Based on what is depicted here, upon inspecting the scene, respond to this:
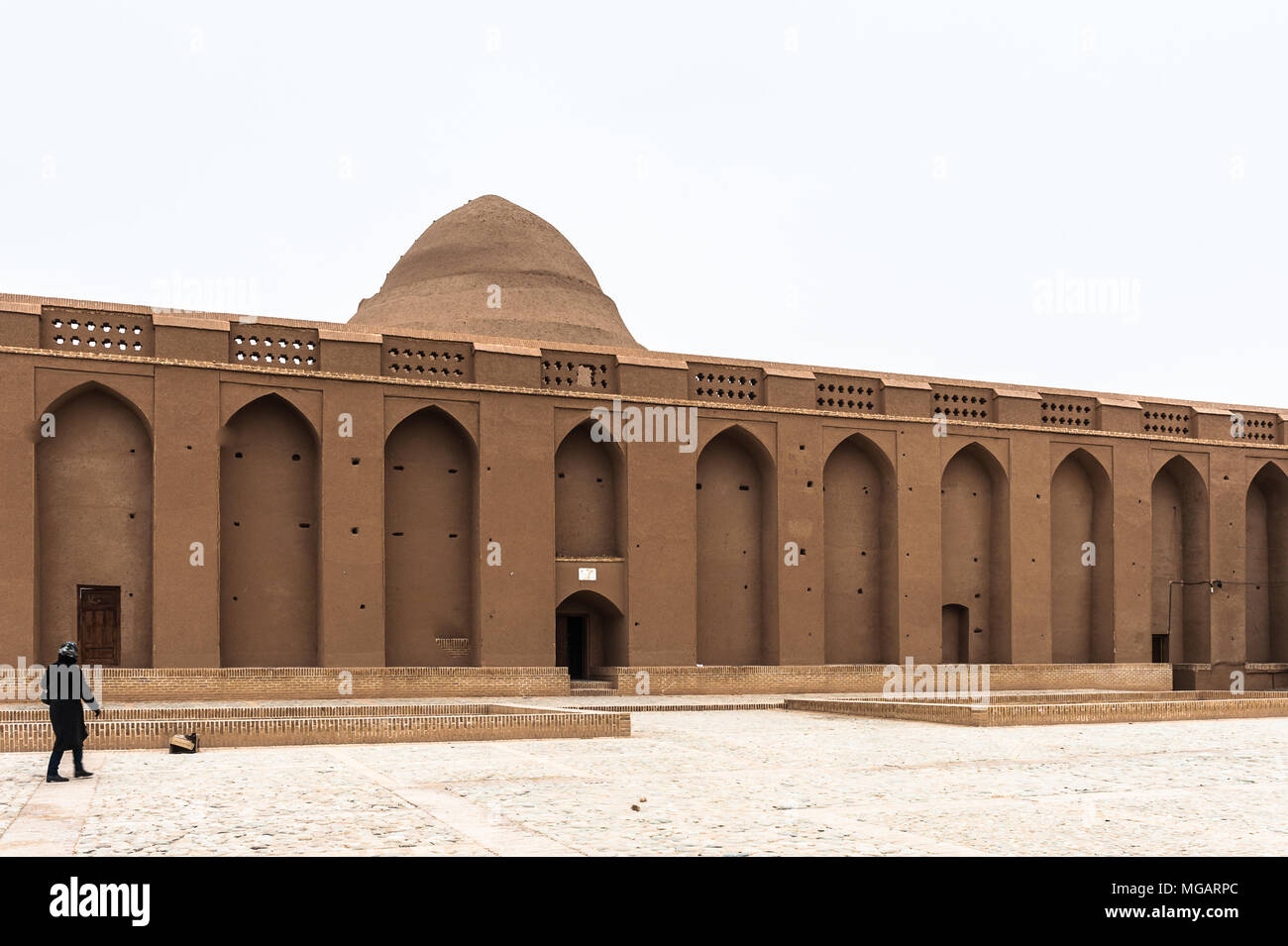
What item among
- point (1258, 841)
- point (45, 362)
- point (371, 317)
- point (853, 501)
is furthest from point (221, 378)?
point (1258, 841)

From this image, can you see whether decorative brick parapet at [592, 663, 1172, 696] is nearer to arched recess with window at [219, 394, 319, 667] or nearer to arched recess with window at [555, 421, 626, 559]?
arched recess with window at [555, 421, 626, 559]

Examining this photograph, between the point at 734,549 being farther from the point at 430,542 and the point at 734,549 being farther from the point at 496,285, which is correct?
the point at 496,285

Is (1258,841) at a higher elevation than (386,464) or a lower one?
lower

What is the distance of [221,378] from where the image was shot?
18.1m

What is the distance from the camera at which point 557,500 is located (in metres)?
20.8

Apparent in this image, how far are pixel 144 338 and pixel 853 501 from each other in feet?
39.3

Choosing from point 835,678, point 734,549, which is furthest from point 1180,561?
point 734,549

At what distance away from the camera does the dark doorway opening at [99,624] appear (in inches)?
692

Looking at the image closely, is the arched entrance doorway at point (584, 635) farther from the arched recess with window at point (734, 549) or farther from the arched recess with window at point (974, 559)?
the arched recess with window at point (974, 559)

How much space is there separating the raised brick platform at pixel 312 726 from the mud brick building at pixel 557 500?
515 centimetres

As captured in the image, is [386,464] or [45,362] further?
[386,464]
